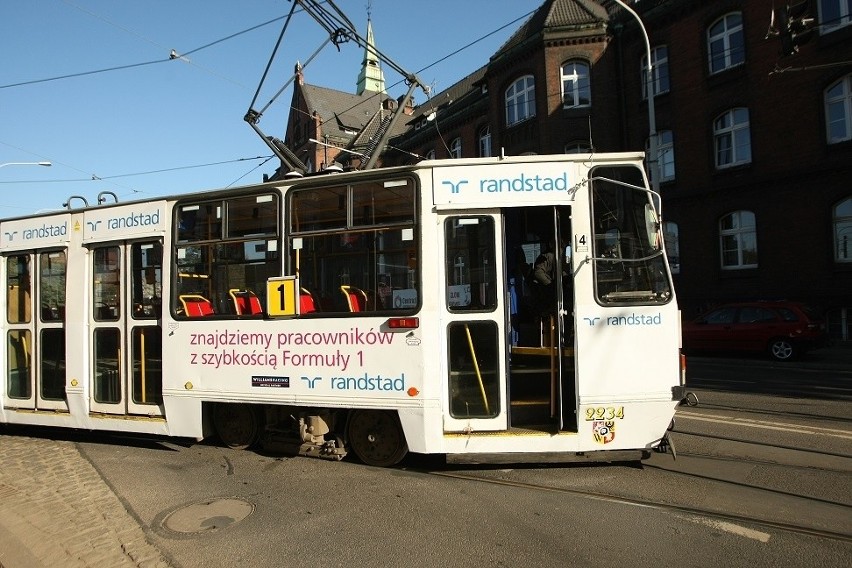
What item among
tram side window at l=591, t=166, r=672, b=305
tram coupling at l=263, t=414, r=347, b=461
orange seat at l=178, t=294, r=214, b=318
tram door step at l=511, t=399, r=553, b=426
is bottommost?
tram coupling at l=263, t=414, r=347, b=461

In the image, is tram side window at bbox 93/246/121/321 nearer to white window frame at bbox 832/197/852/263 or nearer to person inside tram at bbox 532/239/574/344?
person inside tram at bbox 532/239/574/344

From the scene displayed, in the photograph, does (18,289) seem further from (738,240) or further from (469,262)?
(738,240)

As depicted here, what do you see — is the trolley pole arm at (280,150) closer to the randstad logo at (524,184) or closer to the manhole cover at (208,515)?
the randstad logo at (524,184)

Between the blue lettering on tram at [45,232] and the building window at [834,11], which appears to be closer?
the blue lettering on tram at [45,232]

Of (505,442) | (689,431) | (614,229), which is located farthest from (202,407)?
(689,431)

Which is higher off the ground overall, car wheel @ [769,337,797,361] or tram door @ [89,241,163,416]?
tram door @ [89,241,163,416]

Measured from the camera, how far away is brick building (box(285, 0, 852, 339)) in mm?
18703

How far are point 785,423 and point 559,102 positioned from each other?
68.0 feet

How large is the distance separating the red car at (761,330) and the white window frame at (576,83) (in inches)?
490

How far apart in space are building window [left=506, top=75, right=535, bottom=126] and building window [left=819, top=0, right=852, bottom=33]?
36.4 ft

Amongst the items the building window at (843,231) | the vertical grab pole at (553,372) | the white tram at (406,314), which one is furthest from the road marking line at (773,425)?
the building window at (843,231)

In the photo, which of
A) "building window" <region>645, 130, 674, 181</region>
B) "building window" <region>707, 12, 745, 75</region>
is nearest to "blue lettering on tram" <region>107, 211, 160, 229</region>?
"building window" <region>645, 130, 674, 181</region>

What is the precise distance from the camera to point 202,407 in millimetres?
6383

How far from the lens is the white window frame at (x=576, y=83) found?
1003 inches
